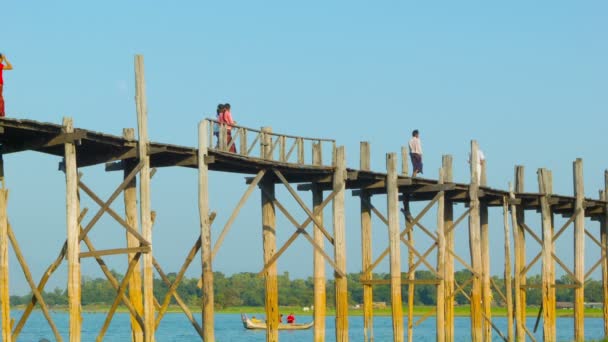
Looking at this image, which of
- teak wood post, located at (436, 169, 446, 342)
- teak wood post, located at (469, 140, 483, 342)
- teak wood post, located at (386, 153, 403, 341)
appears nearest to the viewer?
teak wood post, located at (386, 153, 403, 341)

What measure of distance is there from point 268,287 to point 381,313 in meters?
108

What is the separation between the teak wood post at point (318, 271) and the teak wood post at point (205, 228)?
14.6 ft

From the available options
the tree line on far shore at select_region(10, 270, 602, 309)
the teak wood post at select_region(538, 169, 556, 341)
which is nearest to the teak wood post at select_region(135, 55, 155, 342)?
the teak wood post at select_region(538, 169, 556, 341)

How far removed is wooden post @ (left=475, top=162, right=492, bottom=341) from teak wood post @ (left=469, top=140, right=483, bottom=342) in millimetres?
249

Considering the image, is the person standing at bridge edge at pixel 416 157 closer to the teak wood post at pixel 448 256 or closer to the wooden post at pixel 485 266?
the teak wood post at pixel 448 256

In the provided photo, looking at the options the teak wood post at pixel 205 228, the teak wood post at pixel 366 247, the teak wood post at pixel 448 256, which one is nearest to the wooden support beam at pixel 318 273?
the teak wood post at pixel 366 247

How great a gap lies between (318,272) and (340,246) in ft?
3.00

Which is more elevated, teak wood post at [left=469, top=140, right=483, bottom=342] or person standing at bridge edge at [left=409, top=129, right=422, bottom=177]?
person standing at bridge edge at [left=409, top=129, right=422, bottom=177]

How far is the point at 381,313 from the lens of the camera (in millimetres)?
138750

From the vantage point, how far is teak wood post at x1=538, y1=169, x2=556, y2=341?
4000 cm

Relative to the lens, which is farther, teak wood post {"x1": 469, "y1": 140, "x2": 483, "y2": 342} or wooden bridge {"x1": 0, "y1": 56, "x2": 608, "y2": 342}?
teak wood post {"x1": 469, "y1": 140, "x2": 483, "y2": 342}

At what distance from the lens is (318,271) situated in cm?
3250

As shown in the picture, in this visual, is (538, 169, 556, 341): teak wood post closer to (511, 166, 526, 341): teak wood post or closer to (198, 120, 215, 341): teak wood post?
(511, 166, 526, 341): teak wood post

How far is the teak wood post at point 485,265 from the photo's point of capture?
126 ft
